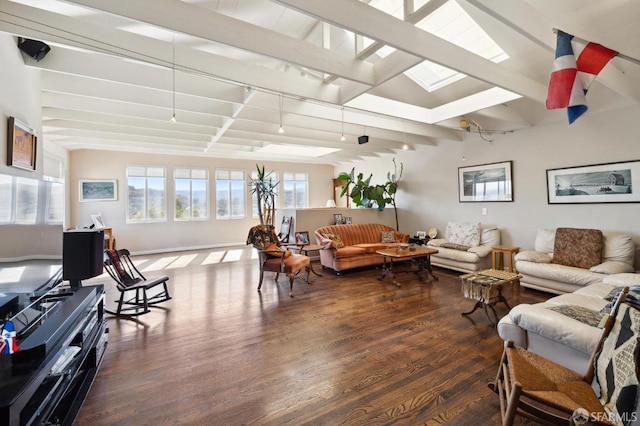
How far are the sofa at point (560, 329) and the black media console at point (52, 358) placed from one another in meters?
3.08

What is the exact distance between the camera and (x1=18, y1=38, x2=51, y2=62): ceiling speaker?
2.69 m

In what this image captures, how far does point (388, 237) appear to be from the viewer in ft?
20.1

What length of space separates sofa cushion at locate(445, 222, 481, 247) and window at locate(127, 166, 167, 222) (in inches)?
292

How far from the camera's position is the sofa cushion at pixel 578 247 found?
3.93 metres

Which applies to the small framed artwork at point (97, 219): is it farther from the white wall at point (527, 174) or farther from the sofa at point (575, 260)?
the sofa at point (575, 260)

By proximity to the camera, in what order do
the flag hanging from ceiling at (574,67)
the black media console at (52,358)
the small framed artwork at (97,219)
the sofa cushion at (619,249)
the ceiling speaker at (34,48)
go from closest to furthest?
the black media console at (52,358), the flag hanging from ceiling at (574,67), the ceiling speaker at (34,48), the sofa cushion at (619,249), the small framed artwork at (97,219)

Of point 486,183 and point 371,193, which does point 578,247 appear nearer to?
point 486,183

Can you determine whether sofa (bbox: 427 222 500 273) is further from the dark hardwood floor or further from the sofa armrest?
the dark hardwood floor

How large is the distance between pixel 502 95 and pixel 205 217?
7.71 m

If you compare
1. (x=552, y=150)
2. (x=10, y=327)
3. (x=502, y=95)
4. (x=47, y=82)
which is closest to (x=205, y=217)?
(x=47, y=82)

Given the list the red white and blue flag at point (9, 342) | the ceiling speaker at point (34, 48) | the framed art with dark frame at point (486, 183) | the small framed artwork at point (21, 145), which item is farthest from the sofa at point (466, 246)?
the ceiling speaker at point (34, 48)

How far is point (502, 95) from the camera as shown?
3742 millimetres

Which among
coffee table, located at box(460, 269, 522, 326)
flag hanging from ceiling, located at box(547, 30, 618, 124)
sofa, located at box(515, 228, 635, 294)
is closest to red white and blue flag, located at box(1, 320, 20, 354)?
coffee table, located at box(460, 269, 522, 326)

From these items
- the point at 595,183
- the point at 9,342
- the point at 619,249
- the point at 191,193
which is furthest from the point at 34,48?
the point at 619,249
